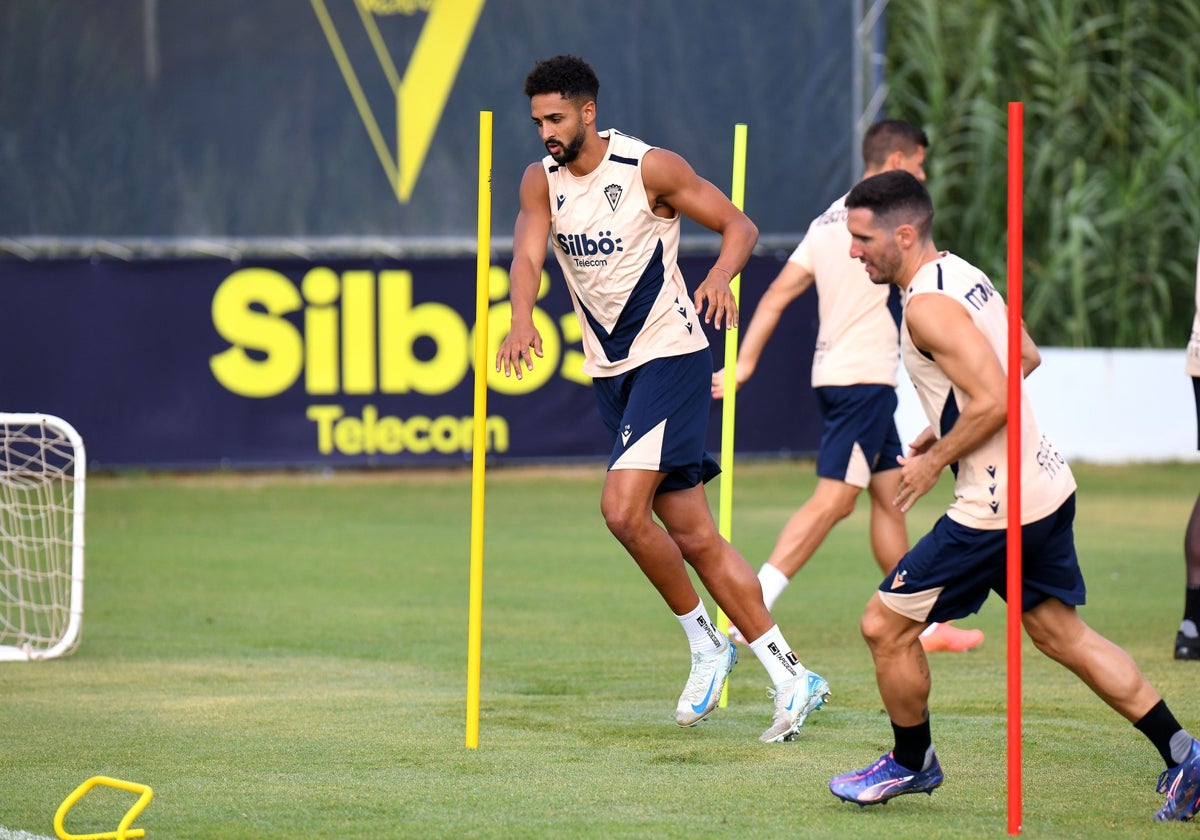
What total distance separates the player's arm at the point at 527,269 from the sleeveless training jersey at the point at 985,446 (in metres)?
1.36

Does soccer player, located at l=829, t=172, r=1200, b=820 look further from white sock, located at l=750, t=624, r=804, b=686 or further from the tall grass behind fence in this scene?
the tall grass behind fence

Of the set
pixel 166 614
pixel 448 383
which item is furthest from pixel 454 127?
pixel 166 614

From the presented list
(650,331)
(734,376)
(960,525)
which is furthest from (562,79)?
(960,525)

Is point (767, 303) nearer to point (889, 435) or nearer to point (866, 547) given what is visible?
point (889, 435)

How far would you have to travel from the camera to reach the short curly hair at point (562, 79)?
20.7 ft

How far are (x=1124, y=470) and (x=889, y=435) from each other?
8294 millimetres

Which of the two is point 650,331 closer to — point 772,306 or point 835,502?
point 772,306

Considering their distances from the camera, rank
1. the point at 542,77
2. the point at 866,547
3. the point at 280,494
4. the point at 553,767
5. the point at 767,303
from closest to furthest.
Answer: the point at 553,767 → the point at 542,77 → the point at 767,303 → the point at 866,547 → the point at 280,494

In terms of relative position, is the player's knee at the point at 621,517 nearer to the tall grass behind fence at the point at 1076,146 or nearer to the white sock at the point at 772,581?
the white sock at the point at 772,581

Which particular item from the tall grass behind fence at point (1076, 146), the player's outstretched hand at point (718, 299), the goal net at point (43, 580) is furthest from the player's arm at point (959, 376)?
the tall grass behind fence at point (1076, 146)

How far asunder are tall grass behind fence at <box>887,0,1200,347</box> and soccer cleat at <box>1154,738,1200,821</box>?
41.0 ft

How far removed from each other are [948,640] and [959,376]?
360cm

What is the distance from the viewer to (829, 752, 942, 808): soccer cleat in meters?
5.28

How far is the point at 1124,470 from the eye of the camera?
52.6 feet
